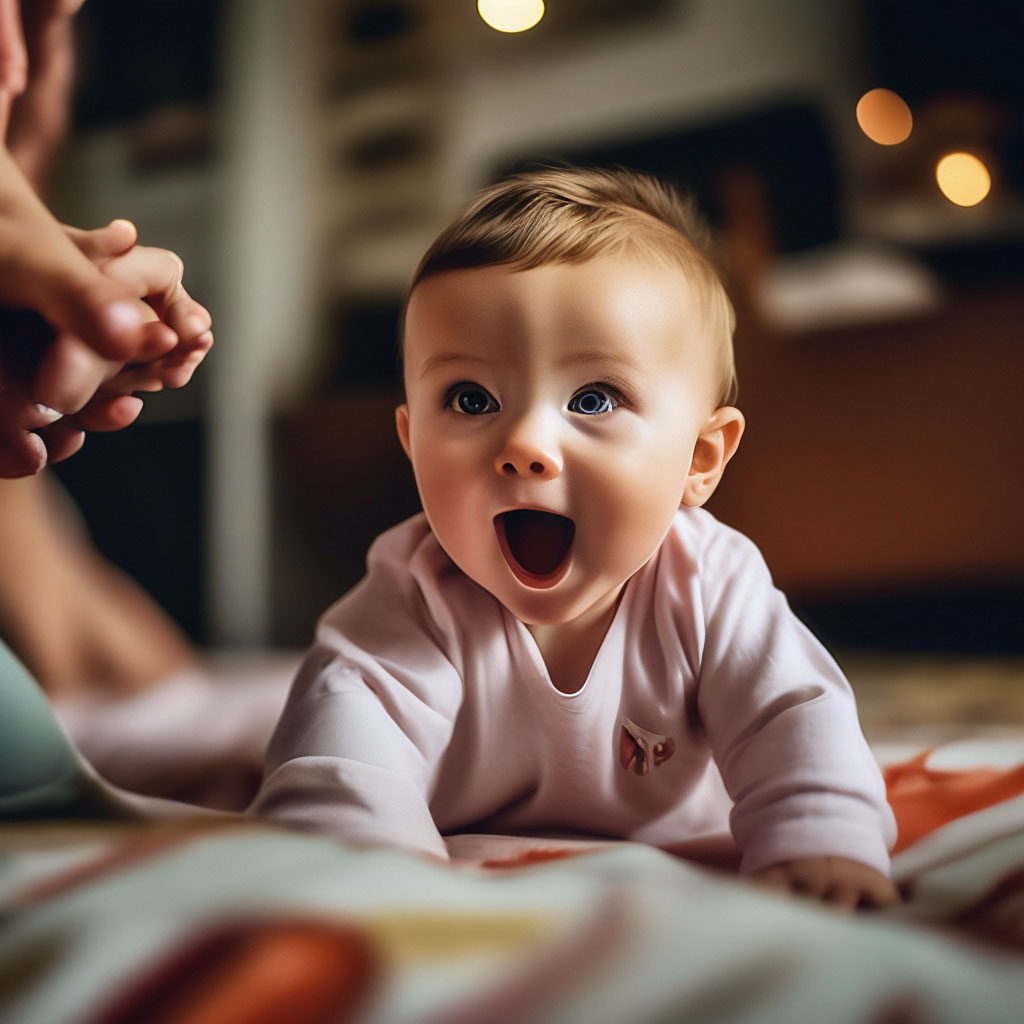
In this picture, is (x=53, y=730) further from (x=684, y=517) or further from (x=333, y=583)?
(x=333, y=583)

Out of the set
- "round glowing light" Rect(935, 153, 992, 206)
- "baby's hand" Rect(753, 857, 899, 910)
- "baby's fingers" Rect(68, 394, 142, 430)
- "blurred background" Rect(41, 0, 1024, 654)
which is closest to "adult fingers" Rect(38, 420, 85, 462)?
"baby's fingers" Rect(68, 394, 142, 430)

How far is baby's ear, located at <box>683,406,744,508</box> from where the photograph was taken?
0.52 metres

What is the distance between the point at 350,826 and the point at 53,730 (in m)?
0.16

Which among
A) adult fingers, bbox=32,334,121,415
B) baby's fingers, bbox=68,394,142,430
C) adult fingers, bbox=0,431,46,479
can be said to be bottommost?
adult fingers, bbox=0,431,46,479

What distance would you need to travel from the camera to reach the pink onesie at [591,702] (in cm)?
47

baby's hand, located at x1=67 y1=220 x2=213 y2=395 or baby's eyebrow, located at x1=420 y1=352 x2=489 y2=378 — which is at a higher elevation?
baby's hand, located at x1=67 y1=220 x2=213 y2=395

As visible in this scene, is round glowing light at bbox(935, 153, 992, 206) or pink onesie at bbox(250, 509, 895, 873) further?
round glowing light at bbox(935, 153, 992, 206)

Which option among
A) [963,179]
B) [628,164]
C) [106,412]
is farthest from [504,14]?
[963,179]

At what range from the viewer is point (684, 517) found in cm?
54

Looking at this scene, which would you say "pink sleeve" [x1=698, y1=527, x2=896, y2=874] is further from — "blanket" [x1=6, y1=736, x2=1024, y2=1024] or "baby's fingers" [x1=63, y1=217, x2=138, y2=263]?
"baby's fingers" [x1=63, y1=217, x2=138, y2=263]

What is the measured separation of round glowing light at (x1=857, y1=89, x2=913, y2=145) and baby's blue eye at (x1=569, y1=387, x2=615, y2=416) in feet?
7.27

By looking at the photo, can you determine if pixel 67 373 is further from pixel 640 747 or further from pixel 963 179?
pixel 963 179

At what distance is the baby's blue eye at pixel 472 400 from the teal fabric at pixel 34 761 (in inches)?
9.0

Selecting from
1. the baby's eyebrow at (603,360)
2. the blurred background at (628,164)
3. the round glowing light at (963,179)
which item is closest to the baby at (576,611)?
the baby's eyebrow at (603,360)
